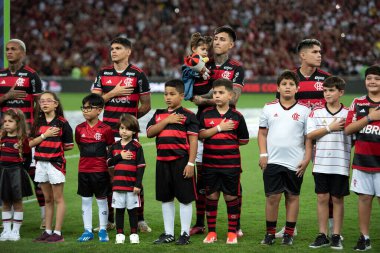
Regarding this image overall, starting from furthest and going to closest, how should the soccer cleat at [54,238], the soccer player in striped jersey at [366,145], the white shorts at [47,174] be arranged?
the white shorts at [47,174], the soccer cleat at [54,238], the soccer player in striped jersey at [366,145]

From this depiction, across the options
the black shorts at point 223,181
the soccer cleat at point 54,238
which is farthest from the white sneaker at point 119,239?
the black shorts at point 223,181

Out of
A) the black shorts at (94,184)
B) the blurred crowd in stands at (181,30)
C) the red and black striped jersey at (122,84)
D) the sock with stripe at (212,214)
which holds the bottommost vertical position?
the sock with stripe at (212,214)

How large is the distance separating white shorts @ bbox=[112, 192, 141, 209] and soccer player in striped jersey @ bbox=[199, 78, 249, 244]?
865mm

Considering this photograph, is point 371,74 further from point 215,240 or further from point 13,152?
point 13,152

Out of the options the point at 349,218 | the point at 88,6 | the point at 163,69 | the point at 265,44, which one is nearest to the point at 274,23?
the point at 265,44

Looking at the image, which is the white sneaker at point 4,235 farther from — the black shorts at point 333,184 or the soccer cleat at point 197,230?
the black shorts at point 333,184

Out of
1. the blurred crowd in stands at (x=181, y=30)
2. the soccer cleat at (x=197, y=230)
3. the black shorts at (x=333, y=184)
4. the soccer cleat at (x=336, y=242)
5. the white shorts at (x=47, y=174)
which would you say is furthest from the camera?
the blurred crowd in stands at (x=181, y=30)

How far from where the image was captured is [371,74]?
8.05 meters

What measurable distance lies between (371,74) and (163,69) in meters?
29.0

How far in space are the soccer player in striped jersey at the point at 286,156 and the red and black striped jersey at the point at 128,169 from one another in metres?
1.44

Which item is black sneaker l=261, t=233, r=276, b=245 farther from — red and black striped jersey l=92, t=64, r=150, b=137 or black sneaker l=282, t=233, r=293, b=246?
red and black striped jersey l=92, t=64, r=150, b=137

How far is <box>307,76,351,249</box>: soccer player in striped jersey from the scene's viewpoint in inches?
325

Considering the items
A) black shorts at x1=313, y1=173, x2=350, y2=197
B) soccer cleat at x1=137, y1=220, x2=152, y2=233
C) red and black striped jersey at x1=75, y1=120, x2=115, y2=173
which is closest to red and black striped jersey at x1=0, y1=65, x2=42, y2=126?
red and black striped jersey at x1=75, y1=120, x2=115, y2=173

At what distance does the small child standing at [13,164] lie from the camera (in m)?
9.08
